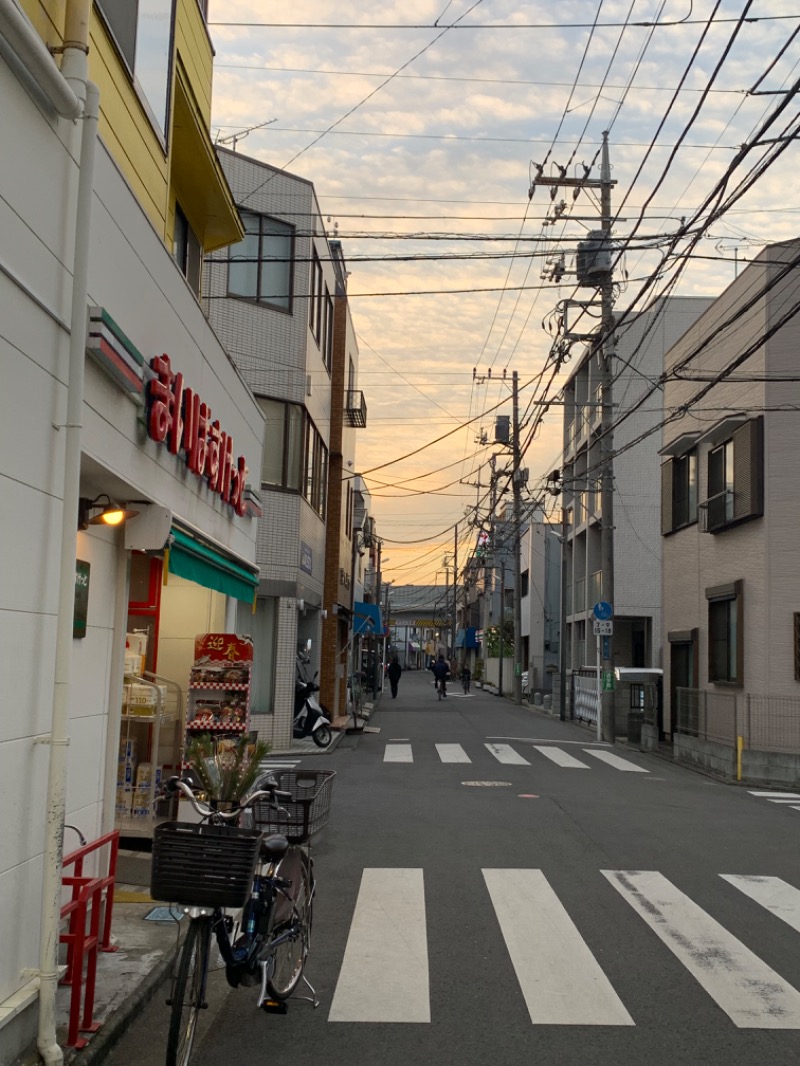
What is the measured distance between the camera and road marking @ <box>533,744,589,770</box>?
19048 millimetres

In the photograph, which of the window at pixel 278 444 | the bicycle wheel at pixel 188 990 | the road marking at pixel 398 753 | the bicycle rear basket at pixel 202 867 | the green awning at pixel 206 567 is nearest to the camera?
the bicycle wheel at pixel 188 990

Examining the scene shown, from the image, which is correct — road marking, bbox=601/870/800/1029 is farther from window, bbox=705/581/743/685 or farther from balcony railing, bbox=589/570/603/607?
balcony railing, bbox=589/570/603/607

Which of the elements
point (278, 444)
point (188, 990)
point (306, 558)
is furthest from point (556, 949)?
point (306, 558)

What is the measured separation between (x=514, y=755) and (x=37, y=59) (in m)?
17.2

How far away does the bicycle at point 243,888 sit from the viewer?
479 cm

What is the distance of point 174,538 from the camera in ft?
27.9

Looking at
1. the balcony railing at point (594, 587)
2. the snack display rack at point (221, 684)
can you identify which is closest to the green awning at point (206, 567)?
the snack display rack at point (221, 684)

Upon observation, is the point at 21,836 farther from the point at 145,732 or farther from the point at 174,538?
the point at 145,732

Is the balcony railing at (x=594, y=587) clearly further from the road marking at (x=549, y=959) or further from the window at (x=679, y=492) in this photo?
the road marking at (x=549, y=959)

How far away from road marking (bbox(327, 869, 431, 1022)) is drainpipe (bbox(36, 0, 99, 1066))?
1.63 m

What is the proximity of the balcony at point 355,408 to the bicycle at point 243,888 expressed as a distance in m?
26.0

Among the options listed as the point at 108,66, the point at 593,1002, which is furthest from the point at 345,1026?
the point at 108,66

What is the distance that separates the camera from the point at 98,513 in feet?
24.3

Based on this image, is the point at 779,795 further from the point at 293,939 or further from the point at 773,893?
the point at 293,939
